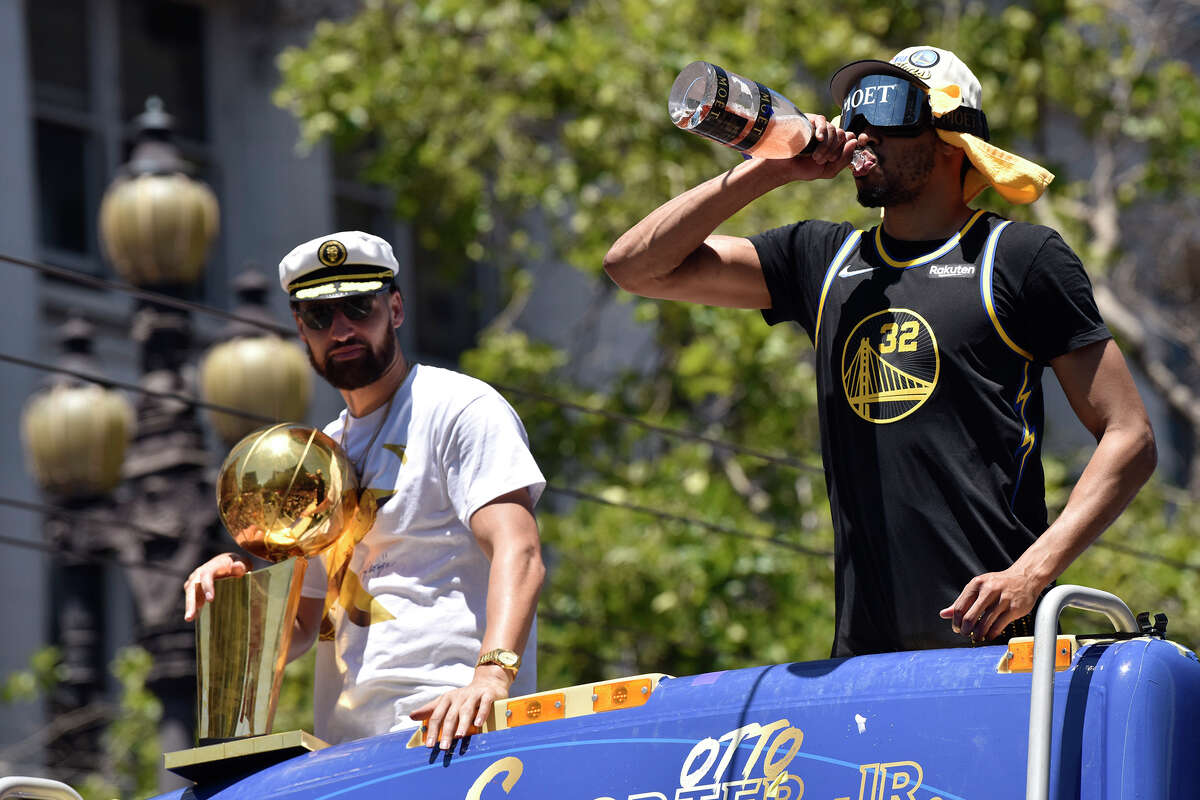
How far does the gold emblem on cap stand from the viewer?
3814mm

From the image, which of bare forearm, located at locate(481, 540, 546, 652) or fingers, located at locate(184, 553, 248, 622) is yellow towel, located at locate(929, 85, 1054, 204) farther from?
fingers, located at locate(184, 553, 248, 622)

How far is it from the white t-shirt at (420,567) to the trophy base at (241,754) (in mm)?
180

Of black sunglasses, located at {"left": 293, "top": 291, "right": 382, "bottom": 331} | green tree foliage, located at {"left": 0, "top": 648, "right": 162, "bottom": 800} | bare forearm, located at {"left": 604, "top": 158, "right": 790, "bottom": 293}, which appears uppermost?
bare forearm, located at {"left": 604, "top": 158, "right": 790, "bottom": 293}

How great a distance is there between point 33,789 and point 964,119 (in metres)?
2.24

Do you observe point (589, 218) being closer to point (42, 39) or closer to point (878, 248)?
point (42, 39)

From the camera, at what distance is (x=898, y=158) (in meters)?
3.37

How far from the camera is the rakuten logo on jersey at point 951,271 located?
3.20 metres

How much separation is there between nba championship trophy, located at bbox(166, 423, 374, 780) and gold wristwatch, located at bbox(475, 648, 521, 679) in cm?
42

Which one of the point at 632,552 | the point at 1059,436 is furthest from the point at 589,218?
the point at 1059,436

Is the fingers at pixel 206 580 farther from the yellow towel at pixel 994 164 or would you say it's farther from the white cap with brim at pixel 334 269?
the yellow towel at pixel 994 164

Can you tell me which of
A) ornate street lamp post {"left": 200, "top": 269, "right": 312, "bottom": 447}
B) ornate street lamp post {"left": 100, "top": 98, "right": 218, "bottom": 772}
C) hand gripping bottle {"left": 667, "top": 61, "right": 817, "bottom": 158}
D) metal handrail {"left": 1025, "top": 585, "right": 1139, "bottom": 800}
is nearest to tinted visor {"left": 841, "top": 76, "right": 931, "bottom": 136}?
hand gripping bottle {"left": 667, "top": 61, "right": 817, "bottom": 158}

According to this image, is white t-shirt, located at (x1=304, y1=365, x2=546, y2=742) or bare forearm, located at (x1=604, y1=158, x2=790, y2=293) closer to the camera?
bare forearm, located at (x1=604, y1=158, x2=790, y2=293)

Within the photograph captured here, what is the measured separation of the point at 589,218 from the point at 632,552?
2.04 meters

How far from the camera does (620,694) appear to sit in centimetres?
311
